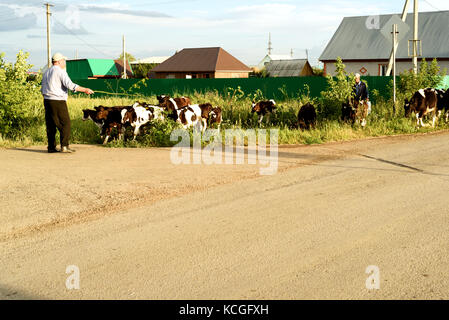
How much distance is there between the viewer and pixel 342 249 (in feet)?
17.8

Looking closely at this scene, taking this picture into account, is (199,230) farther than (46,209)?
No

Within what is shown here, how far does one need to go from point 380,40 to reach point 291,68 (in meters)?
24.4

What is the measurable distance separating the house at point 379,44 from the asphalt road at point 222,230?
38.7 meters

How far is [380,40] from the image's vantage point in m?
49.5

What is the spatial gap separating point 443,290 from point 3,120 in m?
12.8

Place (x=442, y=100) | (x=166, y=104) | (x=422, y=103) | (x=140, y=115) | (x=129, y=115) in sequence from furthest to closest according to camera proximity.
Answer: (x=442, y=100), (x=422, y=103), (x=166, y=104), (x=140, y=115), (x=129, y=115)

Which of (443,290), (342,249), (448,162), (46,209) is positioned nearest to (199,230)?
(342,249)

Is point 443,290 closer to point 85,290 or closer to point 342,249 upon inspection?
point 342,249

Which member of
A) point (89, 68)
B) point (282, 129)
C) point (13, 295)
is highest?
point (89, 68)

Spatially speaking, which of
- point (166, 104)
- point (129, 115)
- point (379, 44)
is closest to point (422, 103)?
point (166, 104)

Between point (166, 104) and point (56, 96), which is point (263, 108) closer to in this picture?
point (166, 104)

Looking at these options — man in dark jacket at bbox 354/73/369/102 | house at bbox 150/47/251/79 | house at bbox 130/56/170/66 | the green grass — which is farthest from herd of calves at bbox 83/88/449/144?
house at bbox 130/56/170/66

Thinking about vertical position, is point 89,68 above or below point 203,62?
below

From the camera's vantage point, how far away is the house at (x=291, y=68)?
72438mm
